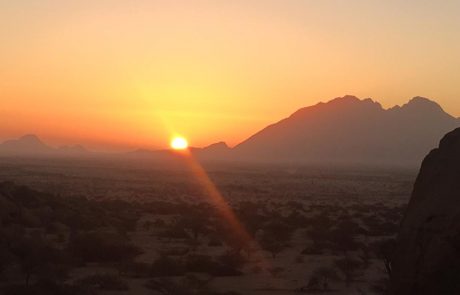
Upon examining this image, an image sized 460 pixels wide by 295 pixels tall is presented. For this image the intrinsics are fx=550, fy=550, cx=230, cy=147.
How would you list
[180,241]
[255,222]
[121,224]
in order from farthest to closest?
[255,222]
[121,224]
[180,241]

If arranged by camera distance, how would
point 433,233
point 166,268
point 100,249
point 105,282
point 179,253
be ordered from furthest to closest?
point 179,253
point 100,249
point 166,268
point 105,282
point 433,233

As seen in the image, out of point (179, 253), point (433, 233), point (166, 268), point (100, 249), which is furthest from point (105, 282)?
point (433, 233)

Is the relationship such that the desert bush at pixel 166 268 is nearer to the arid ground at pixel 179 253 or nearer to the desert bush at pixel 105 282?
the arid ground at pixel 179 253

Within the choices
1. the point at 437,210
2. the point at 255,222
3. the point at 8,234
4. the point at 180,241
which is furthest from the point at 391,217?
the point at 437,210

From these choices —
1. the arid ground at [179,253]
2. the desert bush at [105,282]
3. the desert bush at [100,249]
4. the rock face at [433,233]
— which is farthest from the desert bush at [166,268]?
the rock face at [433,233]

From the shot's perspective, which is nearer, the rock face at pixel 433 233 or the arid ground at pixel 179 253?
the rock face at pixel 433 233

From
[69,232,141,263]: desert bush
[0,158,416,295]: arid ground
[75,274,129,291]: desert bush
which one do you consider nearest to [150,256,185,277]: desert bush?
[0,158,416,295]: arid ground

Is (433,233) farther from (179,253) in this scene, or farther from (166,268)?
(179,253)

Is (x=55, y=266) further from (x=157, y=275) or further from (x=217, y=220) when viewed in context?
(x=217, y=220)

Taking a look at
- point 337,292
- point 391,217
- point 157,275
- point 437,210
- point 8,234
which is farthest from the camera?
point 391,217
